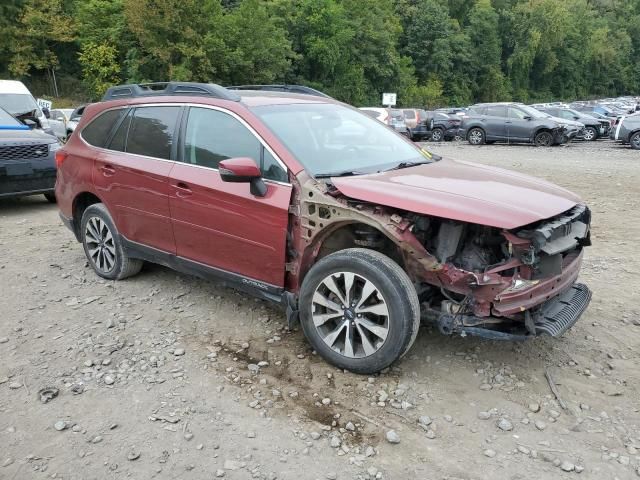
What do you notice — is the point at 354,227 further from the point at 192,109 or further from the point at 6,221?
the point at 6,221

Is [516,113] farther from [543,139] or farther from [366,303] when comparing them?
[366,303]

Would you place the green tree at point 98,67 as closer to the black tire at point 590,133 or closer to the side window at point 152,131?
the black tire at point 590,133

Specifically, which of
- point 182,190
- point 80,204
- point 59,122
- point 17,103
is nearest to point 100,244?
point 80,204

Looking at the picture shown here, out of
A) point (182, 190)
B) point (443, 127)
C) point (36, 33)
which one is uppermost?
point (36, 33)

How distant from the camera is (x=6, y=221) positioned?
26.9 ft

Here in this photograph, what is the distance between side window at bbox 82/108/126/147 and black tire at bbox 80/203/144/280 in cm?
59

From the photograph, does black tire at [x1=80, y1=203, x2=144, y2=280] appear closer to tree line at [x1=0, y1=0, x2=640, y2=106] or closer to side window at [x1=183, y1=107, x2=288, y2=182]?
side window at [x1=183, y1=107, x2=288, y2=182]

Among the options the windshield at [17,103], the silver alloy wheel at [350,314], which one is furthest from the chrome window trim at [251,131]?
the windshield at [17,103]

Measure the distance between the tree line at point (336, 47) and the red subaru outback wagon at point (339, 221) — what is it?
36.1 meters

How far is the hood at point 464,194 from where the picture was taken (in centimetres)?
321

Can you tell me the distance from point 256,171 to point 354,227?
0.75 meters

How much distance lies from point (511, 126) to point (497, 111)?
1.05 meters

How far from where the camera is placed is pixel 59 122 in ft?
60.6

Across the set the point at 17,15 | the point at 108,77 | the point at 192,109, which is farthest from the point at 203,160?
the point at 17,15
